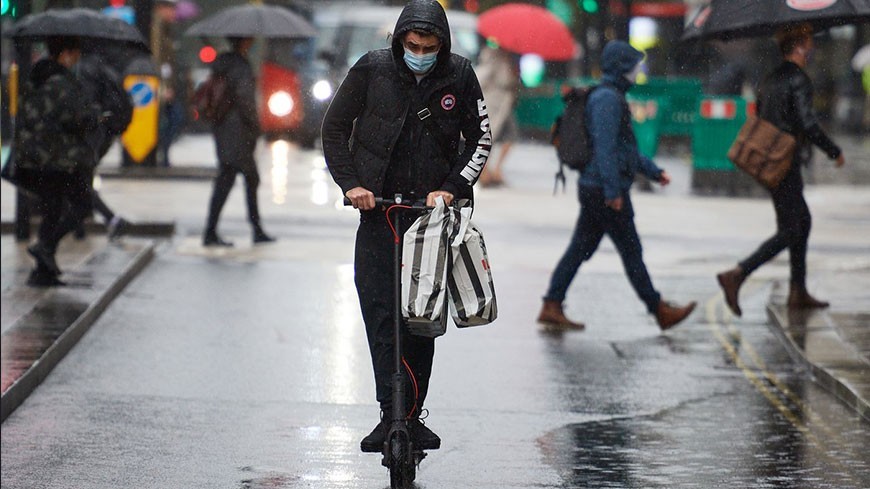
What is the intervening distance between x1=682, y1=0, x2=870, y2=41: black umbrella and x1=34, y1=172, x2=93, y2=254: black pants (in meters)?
4.05

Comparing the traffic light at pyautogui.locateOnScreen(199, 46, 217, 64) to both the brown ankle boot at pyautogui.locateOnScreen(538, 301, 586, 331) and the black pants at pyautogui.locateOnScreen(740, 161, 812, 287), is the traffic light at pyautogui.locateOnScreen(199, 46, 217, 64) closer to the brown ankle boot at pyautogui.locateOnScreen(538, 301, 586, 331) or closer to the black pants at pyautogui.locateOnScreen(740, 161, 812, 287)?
the black pants at pyautogui.locateOnScreen(740, 161, 812, 287)

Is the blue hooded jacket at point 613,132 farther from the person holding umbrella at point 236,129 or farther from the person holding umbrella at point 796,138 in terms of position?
the person holding umbrella at point 236,129

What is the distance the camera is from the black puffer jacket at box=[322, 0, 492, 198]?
6.61 metres

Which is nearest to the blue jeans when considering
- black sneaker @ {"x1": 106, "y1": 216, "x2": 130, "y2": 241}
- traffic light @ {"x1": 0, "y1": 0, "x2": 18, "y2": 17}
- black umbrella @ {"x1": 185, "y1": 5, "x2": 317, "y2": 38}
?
traffic light @ {"x1": 0, "y1": 0, "x2": 18, "y2": 17}

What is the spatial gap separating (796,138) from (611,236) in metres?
1.37

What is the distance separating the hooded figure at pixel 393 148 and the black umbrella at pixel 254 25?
8.25 m

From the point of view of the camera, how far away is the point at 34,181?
1153cm

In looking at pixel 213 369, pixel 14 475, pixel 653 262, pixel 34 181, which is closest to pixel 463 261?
pixel 14 475

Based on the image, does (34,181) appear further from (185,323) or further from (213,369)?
(213,369)

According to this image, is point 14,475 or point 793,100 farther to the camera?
point 793,100

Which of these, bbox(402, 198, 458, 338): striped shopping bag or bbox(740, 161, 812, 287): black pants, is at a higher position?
bbox(402, 198, 458, 338): striped shopping bag

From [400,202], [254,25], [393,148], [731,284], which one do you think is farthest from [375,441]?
[254,25]

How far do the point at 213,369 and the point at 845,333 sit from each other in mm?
3731

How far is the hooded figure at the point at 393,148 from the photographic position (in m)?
6.61
